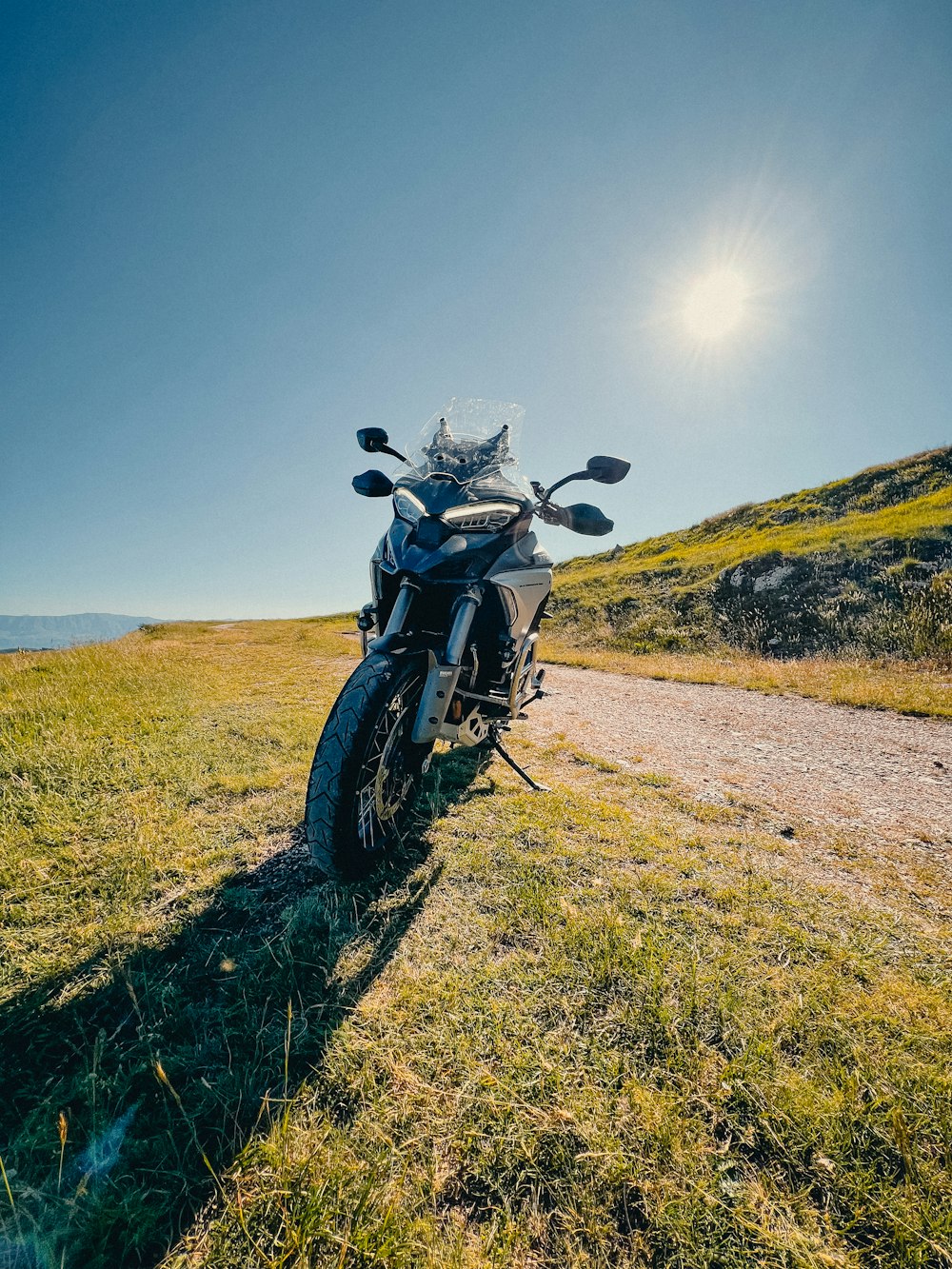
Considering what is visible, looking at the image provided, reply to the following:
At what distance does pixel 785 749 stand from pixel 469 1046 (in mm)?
5095

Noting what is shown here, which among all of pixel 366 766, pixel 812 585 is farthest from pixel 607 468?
pixel 812 585

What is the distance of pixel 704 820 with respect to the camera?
3.59 metres

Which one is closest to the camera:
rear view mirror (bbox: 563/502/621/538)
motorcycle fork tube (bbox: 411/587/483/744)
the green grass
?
motorcycle fork tube (bbox: 411/587/483/744)

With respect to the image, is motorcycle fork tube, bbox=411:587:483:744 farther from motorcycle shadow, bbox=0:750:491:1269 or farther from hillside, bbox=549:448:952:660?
hillside, bbox=549:448:952:660

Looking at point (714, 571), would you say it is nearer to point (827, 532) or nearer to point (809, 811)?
point (827, 532)

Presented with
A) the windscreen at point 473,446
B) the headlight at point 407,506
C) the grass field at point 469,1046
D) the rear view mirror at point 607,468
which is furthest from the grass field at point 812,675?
the headlight at point 407,506

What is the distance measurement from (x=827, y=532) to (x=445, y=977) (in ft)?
68.8

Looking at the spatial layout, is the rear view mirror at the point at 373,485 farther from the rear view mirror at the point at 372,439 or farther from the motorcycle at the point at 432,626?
the rear view mirror at the point at 372,439

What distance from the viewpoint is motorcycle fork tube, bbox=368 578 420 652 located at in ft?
9.29

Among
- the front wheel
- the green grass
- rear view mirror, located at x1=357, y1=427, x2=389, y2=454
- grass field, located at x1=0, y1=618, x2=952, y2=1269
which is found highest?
the green grass

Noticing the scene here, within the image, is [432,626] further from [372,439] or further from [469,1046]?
[469,1046]

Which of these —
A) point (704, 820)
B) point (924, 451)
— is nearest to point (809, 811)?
point (704, 820)

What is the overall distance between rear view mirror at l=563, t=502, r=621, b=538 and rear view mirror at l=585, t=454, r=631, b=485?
1.06 ft

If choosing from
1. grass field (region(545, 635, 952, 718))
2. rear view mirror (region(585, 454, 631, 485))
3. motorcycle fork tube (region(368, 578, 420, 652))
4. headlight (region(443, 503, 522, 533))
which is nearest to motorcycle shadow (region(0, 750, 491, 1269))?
motorcycle fork tube (region(368, 578, 420, 652))
